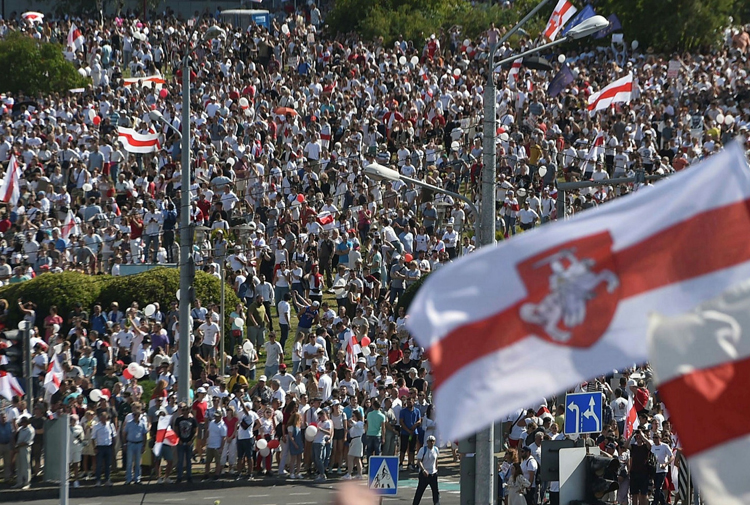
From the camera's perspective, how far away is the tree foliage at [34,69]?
165ft

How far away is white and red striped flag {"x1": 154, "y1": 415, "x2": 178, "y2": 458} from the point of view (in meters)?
24.4

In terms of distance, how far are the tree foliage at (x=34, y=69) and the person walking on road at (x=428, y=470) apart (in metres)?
30.5

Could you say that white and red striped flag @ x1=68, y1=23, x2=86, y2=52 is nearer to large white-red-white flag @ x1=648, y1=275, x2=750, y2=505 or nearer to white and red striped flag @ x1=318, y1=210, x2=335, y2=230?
white and red striped flag @ x1=318, y1=210, x2=335, y2=230

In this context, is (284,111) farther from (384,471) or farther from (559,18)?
(384,471)

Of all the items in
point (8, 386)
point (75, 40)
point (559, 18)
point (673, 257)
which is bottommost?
point (673, 257)

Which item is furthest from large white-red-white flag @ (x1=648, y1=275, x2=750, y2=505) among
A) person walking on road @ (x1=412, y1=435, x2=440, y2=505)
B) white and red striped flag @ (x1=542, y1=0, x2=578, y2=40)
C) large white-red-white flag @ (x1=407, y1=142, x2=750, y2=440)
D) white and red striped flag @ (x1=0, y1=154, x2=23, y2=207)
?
white and red striped flag @ (x1=0, y1=154, x2=23, y2=207)

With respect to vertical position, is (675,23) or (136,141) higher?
(675,23)

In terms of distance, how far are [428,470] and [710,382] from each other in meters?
16.8

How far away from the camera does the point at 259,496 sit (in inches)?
958

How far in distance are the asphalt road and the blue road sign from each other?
3348 millimetres

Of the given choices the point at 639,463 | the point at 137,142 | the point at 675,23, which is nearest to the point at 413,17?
the point at 675,23

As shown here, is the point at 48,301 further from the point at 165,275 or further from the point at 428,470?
the point at 428,470

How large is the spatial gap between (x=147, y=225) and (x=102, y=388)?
27.4 feet

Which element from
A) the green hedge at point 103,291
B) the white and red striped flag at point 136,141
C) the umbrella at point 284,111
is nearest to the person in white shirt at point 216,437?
the green hedge at point 103,291
